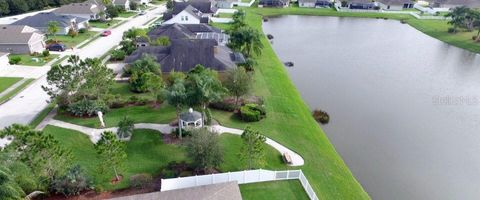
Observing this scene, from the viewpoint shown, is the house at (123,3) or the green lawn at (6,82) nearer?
the green lawn at (6,82)

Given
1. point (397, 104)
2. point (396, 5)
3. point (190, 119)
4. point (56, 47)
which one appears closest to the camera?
point (190, 119)

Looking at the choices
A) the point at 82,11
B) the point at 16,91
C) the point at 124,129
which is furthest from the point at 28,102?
the point at 82,11

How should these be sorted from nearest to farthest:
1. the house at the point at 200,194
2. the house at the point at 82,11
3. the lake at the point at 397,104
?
the house at the point at 200,194 < the lake at the point at 397,104 < the house at the point at 82,11

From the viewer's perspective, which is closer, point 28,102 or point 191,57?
point 28,102

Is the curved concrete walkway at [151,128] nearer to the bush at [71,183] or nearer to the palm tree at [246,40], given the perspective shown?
the bush at [71,183]

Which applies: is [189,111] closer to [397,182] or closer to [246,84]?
[246,84]

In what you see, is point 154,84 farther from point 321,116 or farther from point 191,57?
point 321,116

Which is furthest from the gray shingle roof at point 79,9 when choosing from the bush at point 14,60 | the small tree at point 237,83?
the small tree at point 237,83
